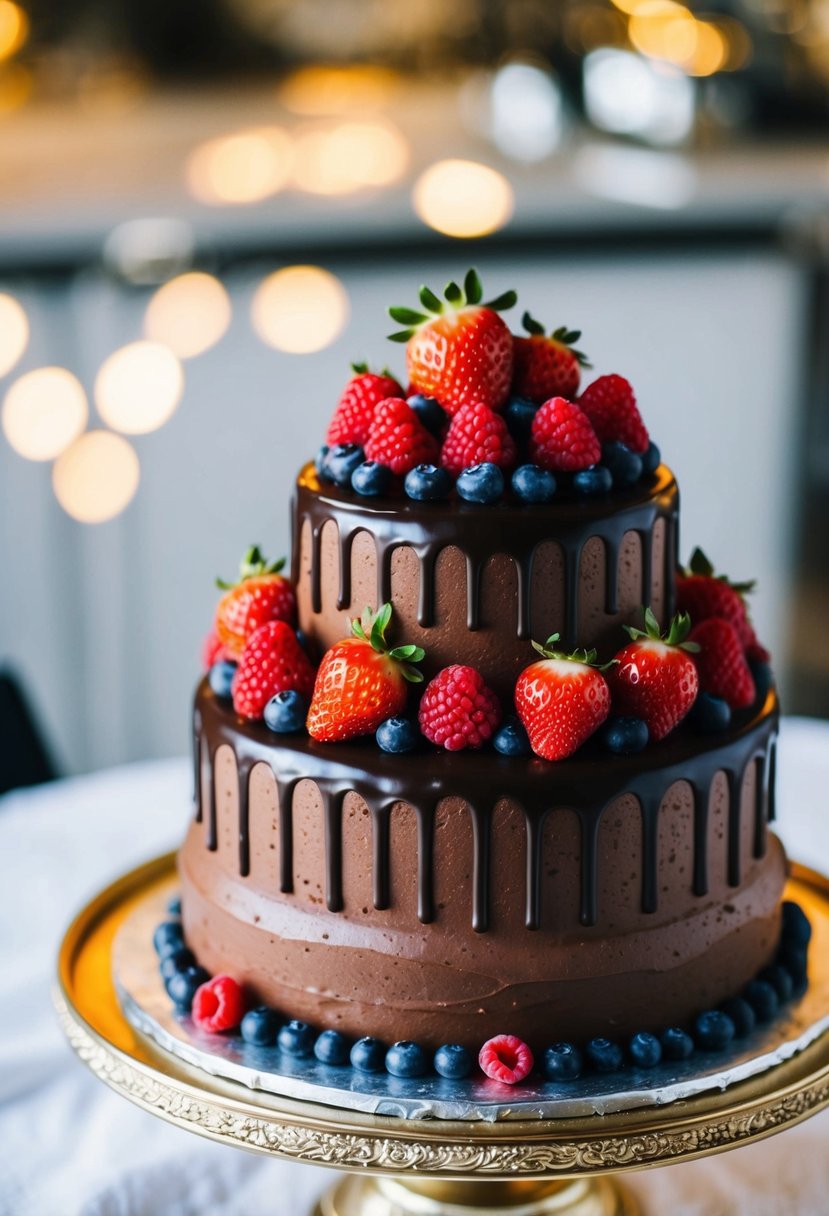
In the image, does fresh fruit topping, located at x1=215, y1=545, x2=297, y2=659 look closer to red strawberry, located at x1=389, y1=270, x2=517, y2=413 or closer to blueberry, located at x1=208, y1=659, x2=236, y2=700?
blueberry, located at x1=208, y1=659, x2=236, y2=700

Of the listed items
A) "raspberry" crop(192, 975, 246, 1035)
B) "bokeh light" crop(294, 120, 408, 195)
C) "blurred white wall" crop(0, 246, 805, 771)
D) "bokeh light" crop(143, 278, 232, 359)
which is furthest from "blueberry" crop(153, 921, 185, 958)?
"bokeh light" crop(294, 120, 408, 195)

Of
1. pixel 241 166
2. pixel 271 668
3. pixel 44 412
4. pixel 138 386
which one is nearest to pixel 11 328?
pixel 44 412

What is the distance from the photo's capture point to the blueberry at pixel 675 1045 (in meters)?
1.35

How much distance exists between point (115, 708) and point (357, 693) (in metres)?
2.54

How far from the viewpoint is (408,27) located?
16.6 feet

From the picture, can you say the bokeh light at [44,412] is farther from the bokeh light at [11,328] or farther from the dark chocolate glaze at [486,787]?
the dark chocolate glaze at [486,787]

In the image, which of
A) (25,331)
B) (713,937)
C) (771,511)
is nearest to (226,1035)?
(713,937)

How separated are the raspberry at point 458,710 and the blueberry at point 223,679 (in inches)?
9.6

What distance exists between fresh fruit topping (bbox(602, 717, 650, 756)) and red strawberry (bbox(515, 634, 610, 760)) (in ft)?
0.07

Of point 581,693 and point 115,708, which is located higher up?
point 581,693

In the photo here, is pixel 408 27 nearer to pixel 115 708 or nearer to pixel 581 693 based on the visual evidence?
pixel 115 708

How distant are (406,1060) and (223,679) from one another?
1.35 ft

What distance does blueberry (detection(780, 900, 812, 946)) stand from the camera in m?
1.55

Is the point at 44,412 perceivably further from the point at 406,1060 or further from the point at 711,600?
the point at 406,1060
